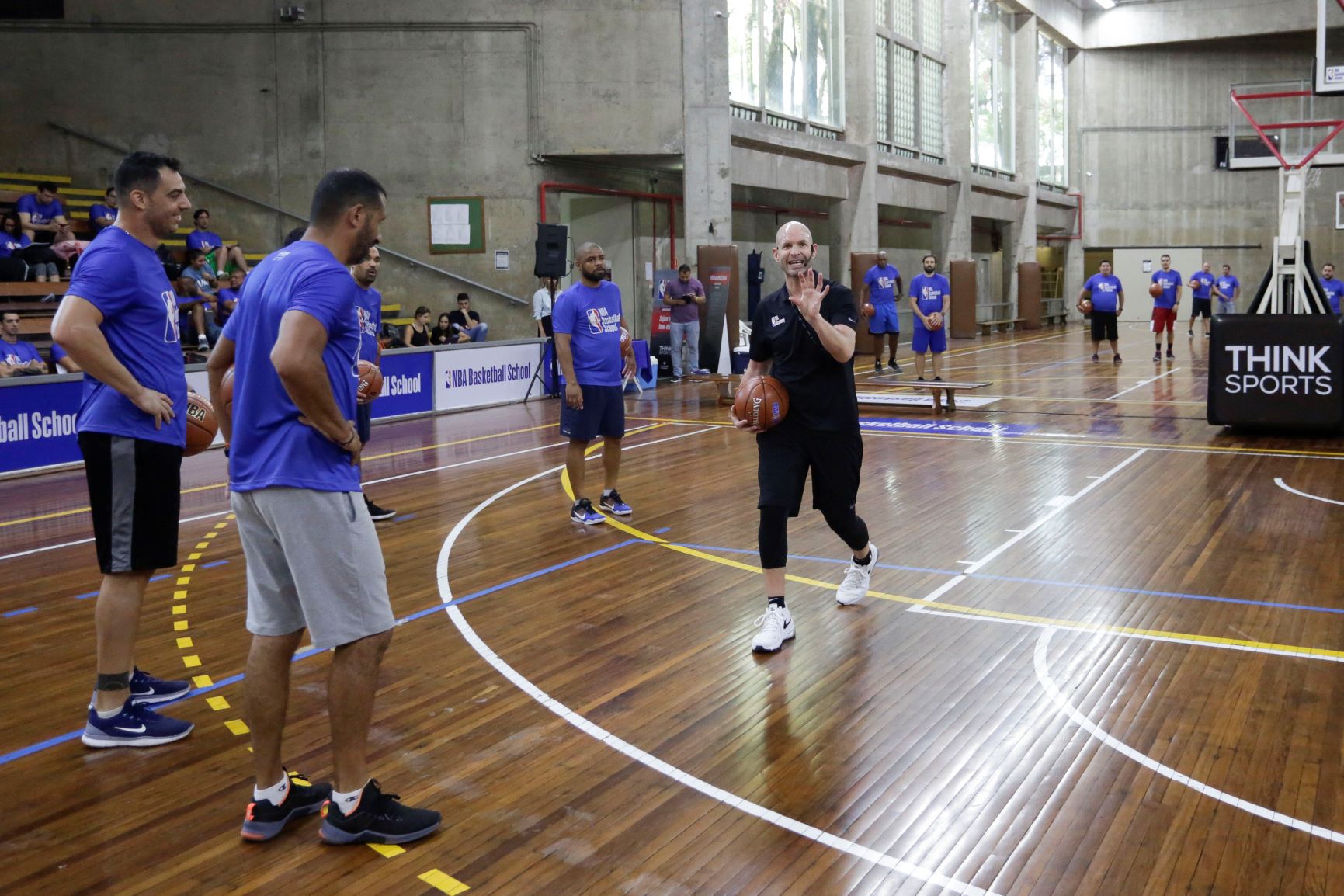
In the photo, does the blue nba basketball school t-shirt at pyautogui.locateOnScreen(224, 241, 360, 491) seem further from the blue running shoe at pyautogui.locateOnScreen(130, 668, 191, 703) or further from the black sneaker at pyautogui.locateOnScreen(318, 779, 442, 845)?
the blue running shoe at pyautogui.locateOnScreen(130, 668, 191, 703)

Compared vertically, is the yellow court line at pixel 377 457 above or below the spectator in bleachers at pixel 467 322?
below

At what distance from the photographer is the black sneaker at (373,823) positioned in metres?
3.53

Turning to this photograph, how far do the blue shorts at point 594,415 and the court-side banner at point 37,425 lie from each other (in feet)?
18.1

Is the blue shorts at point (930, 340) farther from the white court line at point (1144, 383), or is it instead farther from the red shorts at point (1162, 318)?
the red shorts at point (1162, 318)

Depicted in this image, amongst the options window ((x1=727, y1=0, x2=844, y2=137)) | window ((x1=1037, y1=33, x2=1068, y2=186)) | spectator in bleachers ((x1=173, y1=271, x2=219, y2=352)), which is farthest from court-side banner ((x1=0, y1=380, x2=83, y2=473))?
window ((x1=1037, y1=33, x2=1068, y2=186))

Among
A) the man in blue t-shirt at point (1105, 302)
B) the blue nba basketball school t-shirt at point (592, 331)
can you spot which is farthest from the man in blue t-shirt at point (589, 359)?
the man in blue t-shirt at point (1105, 302)

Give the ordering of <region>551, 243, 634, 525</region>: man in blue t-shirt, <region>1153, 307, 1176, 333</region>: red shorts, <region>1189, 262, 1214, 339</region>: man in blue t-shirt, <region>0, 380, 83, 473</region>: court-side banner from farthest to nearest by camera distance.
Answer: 1. <region>1189, 262, 1214, 339</region>: man in blue t-shirt
2. <region>1153, 307, 1176, 333</region>: red shorts
3. <region>0, 380, 83, 473</region>: court-side banner
4. <region>551, 243, 634, 525</region>: man in blue t-shirt

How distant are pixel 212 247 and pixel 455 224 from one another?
413 cm

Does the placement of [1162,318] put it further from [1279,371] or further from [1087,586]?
[1087,586]

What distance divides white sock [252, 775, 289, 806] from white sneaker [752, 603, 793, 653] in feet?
7.76

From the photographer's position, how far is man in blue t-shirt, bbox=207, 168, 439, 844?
3297 millimetres

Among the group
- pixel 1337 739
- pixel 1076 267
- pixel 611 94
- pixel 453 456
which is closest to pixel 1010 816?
pixel 1337 739

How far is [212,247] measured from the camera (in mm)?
16703

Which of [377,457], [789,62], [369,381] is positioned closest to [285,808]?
[369,381]
